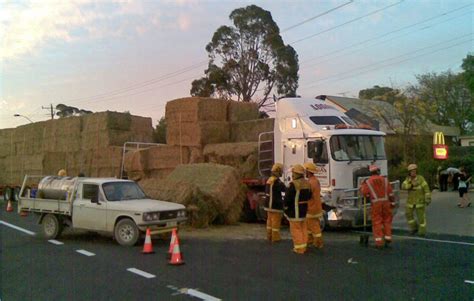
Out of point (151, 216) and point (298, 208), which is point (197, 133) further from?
point (298, 208)

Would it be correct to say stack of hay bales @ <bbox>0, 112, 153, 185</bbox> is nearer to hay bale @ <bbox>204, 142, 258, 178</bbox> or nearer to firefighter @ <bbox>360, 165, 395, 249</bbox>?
hay bale @ <bbox>204, 142, 258, 178</bbox>

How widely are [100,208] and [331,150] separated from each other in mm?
6125

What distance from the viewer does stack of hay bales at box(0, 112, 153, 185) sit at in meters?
21.3

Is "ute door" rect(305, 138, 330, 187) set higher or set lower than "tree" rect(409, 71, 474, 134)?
lower

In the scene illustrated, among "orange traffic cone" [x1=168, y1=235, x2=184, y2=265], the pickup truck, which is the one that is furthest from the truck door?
"orange traffic cone" [x1=168, y1=235, x2=184, y2=265]

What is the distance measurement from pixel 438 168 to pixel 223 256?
70.9 feet

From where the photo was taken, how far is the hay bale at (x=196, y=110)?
19.0m

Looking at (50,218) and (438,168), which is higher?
(438,168)

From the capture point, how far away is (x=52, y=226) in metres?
12.9

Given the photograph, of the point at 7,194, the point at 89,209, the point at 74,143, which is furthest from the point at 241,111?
the point at 7,194

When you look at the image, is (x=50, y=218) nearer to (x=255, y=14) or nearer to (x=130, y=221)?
(x=130, y=221)

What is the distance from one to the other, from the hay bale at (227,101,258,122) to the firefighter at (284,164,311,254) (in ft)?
31.1

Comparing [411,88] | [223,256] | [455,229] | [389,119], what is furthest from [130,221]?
[411,88]

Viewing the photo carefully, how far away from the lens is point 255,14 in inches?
1885
